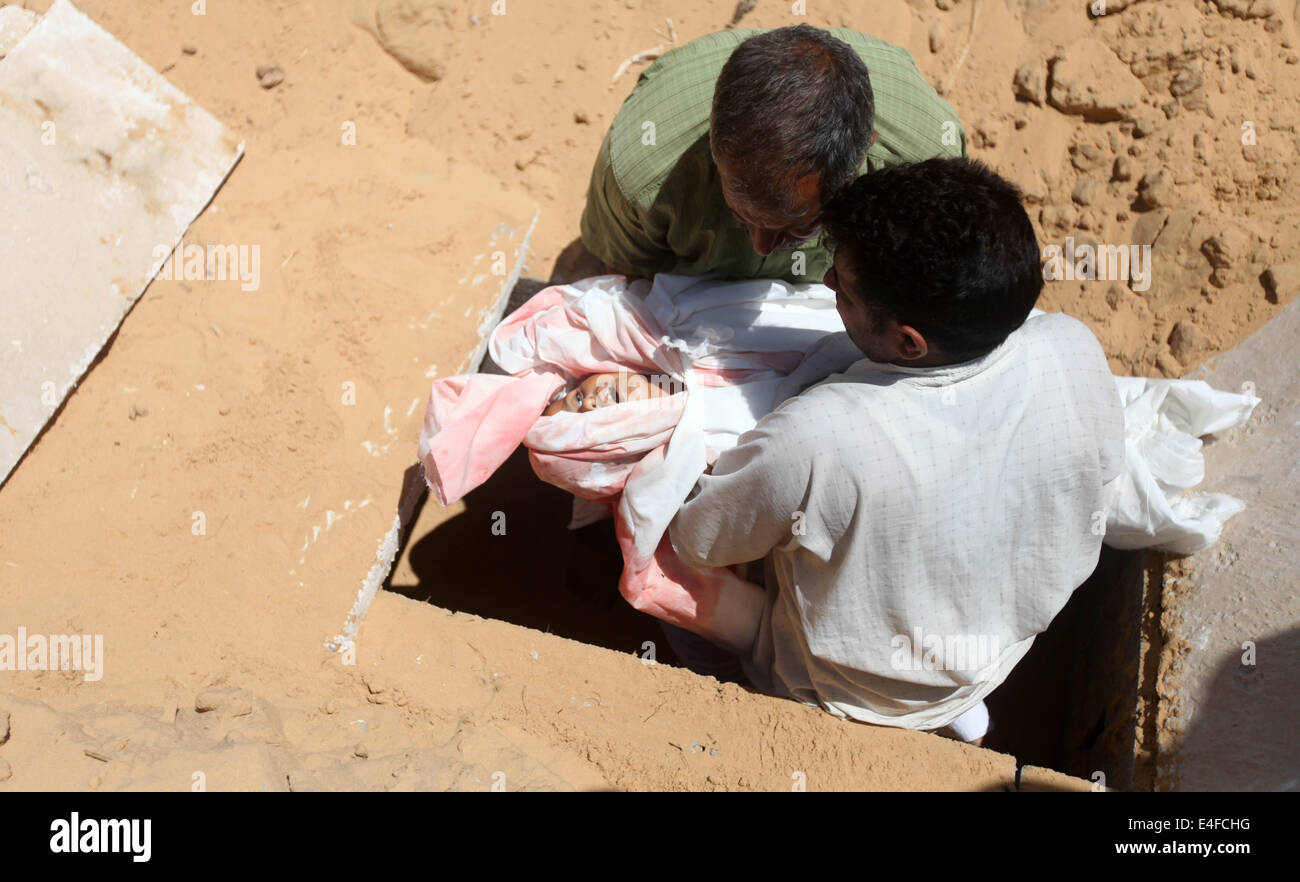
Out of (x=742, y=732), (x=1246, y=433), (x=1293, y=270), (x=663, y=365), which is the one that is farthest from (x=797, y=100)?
(x=1293, y=270)

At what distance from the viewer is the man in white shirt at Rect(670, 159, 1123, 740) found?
5.98ft

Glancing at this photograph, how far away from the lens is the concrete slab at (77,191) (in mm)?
2998

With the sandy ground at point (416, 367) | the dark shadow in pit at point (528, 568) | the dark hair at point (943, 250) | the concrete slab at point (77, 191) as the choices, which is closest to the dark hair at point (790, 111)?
the dark hair at point (943, 250)

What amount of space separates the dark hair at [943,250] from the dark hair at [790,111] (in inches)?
5.8

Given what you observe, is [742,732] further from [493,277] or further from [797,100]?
[493,277]

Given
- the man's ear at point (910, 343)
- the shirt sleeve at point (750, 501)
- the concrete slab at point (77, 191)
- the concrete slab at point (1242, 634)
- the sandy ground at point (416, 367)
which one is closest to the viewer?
the man's ear at point (910, 343)

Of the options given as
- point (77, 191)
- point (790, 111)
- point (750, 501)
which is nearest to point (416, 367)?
point (77, 191)

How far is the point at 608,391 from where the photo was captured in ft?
8.52

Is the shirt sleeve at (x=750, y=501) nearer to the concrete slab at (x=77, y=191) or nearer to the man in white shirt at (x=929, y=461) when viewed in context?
the man in white shirt at (x=929, y=461)

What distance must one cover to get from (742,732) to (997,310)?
1.23m

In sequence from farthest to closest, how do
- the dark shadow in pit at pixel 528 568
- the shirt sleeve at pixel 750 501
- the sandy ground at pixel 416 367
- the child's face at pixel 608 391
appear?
the dark shadow in pit at pixel 528 568, the child's face at pixel 608 391, the sandy ground at pixel 416 367, the shirt sleeve at pixel 750 501

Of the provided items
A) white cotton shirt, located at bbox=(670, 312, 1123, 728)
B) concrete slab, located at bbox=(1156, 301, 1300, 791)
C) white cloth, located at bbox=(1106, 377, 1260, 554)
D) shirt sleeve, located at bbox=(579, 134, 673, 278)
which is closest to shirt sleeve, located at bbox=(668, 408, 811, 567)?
white cotton shirt, located at bbox=(670, 312, 1123, 728)

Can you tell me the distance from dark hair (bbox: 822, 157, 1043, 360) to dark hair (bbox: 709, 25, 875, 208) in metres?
0.15

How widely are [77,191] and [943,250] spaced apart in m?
2.86
